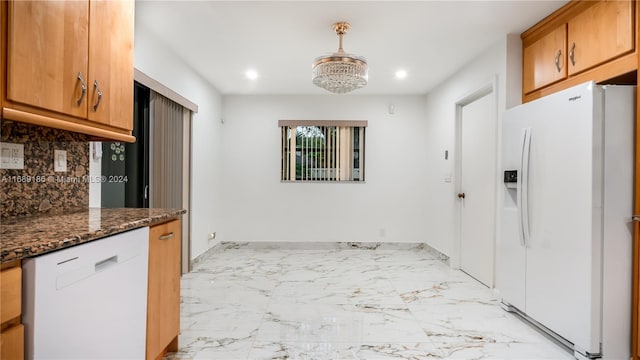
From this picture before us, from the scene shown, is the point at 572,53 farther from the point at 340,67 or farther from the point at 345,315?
the point at 345,315

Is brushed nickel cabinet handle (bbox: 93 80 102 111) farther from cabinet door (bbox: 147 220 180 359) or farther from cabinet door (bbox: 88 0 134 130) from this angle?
cabinet door (bbox: 147 220 180 359)

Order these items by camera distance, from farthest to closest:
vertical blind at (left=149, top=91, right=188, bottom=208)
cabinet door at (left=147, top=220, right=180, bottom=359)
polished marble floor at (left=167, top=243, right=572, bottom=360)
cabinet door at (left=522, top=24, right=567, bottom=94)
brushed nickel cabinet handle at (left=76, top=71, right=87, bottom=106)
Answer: vertical blind at (left=149, top=91, right=188, bottom=208) < cabinet door at (left=522, top=24, right=567, bottom=94) < polished marble floor at (left=167, top=243, right=572, bottom=360) < cabinet door at (left=147, top=220, right=180, bottom=359) < brushed nickel cabinet handle at (left=76, top=71, right=87, bottom=106)

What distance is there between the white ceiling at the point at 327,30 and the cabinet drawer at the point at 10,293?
2237 millimetres

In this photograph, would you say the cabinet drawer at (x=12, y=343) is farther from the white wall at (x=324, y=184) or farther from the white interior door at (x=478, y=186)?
the white wall at (x=324, y=184)

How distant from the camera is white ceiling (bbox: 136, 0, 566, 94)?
262cm

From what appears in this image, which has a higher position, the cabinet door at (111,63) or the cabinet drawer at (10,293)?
the cabinet door at (111,63)

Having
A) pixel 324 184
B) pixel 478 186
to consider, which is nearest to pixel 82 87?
pixel 478 186

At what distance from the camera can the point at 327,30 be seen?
3.01 metres

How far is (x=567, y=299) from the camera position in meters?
2.17

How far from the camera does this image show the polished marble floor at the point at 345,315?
2213 millimetres

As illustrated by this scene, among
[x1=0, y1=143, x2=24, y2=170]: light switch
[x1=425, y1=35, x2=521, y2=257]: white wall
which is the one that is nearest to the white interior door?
[x1=425, y1=35, x2=521, y2=257]: white wall

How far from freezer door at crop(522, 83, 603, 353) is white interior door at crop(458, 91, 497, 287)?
2.81 ft

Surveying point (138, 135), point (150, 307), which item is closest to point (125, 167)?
point (138, 135)

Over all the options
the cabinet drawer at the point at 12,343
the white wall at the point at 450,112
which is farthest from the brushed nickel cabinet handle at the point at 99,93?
the white wall at the point at 450,112
